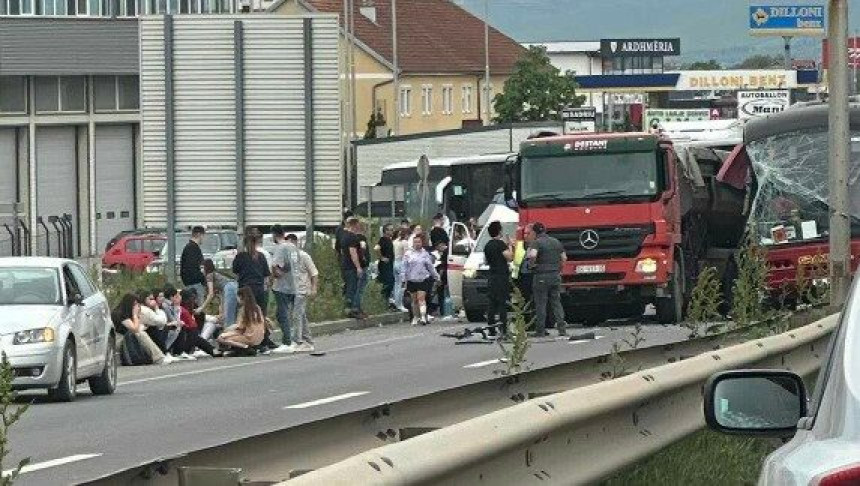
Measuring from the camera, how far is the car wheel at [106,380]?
957 inches

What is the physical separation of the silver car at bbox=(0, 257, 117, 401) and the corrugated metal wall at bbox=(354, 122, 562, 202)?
152ft

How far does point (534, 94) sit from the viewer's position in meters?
111

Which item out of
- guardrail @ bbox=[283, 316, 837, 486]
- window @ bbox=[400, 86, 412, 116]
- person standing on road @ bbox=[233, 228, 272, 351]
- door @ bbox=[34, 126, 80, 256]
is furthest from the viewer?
window @ bbox=[400, 86, 412, 116]

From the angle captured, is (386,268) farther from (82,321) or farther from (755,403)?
(755,403)

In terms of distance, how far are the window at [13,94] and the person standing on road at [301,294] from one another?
44.5 m

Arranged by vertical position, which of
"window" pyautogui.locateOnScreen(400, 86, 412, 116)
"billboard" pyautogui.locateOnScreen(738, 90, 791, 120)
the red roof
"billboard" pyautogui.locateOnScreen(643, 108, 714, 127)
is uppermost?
the red roof

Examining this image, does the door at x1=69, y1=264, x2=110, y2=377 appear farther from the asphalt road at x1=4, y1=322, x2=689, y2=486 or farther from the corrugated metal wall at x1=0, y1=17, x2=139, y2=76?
the corrugated metal wall at x1=0, y1=17, x2=139, y2=76

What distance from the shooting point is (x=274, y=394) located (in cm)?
2317

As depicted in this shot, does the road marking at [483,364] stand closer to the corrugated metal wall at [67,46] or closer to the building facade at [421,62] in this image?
the corrugated metal wall at [67,46]

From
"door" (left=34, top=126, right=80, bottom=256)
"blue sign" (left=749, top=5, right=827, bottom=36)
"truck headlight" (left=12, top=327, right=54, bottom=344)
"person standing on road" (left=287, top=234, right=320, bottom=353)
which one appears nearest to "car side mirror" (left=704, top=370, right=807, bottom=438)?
"truck headlight" (left=12, top=327, right=54, bottom=344)

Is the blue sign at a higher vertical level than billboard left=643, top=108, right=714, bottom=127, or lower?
lower

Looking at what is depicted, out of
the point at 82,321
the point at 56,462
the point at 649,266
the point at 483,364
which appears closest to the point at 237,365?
the point at 483,364

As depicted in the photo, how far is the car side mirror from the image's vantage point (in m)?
5.40

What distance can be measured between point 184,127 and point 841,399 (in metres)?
35.0
